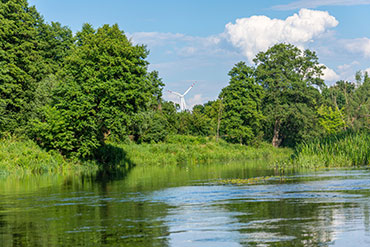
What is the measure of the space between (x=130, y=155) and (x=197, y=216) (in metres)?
51.4

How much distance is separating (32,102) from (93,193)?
38.0 metres

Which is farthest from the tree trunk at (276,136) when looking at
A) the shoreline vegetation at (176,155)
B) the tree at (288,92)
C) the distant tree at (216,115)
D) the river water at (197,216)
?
the river water at (197,216)

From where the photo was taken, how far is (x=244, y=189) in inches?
1061

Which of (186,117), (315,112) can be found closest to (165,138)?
(186,117)

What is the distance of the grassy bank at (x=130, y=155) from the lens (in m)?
50.9

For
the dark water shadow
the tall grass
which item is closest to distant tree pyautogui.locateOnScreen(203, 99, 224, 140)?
Result: the dark water shadow

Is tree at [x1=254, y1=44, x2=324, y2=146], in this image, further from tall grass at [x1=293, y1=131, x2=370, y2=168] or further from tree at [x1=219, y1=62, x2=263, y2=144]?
tall grass at [x1=293, y1=131, x2=370, y2=168]

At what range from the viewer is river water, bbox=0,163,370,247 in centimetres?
1347

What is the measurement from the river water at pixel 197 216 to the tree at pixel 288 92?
262 ft

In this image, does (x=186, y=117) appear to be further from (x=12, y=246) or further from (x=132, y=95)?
(x=12, y=246)

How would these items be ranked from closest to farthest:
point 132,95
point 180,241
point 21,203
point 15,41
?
point 180,241
point 21,203
point 132,95
point 15,41

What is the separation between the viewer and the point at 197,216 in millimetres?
17594

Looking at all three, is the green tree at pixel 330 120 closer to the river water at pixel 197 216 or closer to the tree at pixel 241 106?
the tree at pixel 241 106

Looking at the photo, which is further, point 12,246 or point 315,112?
point 315,112
